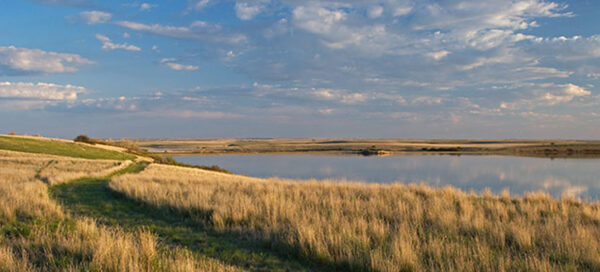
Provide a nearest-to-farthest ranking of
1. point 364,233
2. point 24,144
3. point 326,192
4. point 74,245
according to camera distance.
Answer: point 74,245
point 364,233
point 326,192
point 24,144

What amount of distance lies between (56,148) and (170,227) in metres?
30.8

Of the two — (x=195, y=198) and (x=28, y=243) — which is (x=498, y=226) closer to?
(x=195, y=198)

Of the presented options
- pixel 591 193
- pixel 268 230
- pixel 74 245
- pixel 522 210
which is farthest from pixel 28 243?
pixel 591 193

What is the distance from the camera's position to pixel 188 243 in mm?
7098

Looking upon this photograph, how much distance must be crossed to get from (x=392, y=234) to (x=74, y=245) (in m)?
5.32

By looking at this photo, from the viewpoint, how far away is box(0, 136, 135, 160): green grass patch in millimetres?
31286

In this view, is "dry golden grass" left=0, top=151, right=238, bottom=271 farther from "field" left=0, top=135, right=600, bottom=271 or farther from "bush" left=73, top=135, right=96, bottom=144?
"bush" left=73, top=135, right=96, bottom=144

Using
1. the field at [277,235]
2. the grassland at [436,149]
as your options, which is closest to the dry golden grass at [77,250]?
the field at [277,235]

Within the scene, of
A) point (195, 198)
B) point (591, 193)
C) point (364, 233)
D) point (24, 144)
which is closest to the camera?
point (364, 233)

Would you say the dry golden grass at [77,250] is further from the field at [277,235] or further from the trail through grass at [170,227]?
the trail through grass at [170,227]

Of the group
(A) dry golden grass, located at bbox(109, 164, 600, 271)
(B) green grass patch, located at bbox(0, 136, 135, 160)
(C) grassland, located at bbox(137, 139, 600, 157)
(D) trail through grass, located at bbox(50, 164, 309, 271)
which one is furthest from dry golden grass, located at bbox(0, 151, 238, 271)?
(C) grassland, located at bbox(137, 139, 600, 157)

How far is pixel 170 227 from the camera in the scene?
27.2 feet

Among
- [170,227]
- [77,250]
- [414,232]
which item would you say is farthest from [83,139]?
[414,232]

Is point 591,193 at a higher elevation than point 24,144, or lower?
lower
